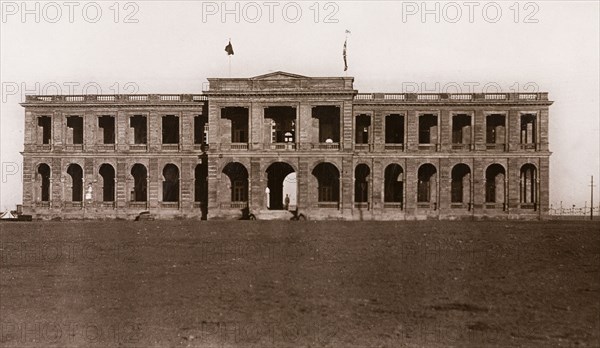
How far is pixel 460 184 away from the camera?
4750 cm

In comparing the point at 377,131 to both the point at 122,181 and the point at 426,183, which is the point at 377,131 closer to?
the point at 426,183

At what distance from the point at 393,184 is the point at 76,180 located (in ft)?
75.3

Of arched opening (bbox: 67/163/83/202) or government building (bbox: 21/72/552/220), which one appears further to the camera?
arched opening (bbox: 67/163/83/202)

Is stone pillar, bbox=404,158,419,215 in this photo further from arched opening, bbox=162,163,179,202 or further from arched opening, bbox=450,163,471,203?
arched opening, bbox=162,163,179,202

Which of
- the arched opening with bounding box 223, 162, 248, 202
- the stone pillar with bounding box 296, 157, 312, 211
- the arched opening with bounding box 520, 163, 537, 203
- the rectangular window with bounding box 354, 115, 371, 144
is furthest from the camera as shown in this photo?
the arched opening with bounding box 520, 163, 537, 203

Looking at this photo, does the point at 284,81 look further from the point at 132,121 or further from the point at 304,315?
the point at 304,315

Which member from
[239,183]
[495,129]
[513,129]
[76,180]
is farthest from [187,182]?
[513,129]

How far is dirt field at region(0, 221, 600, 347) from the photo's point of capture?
11.1 meters

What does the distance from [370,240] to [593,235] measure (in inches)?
329

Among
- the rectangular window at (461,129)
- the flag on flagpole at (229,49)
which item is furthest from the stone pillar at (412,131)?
the flag on flagpole at (229,49)

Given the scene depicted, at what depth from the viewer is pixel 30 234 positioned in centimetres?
2627

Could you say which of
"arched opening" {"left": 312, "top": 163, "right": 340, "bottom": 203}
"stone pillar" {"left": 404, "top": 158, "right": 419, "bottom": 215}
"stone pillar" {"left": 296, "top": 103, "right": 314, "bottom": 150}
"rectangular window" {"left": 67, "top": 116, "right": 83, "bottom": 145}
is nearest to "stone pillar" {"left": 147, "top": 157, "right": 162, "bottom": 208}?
"rectangular window" {"left": 67, "top": 116, "right": 83, "bottom": 145}

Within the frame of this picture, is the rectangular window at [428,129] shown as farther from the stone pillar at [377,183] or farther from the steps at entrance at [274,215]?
the steps at entrance at [274,215]

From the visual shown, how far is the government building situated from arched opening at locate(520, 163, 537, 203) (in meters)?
0.07
